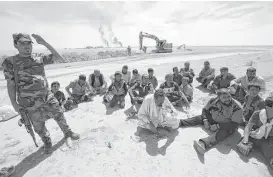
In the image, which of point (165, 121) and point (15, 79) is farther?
point (165, 121)

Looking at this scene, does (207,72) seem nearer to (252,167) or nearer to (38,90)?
(252,167)

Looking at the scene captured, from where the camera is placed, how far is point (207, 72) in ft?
23.7

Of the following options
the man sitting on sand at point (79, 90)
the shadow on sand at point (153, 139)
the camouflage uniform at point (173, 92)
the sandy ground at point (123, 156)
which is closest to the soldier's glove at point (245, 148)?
the sandy ground at point (123, 156)

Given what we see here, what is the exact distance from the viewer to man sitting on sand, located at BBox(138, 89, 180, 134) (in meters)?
3.46

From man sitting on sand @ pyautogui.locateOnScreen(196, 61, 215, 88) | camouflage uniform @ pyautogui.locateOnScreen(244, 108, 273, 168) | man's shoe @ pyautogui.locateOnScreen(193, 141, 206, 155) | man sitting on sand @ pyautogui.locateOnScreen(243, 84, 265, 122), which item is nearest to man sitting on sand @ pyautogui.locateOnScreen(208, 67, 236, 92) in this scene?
man sitting on sand @ pyautogui.locateOnScreen(196, 61, 215, 88)

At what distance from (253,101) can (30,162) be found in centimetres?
464

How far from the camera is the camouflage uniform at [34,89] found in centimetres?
257

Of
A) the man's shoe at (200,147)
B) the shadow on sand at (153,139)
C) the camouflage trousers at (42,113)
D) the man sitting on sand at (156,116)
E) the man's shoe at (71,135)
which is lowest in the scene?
the shadow on sand at (153,139)

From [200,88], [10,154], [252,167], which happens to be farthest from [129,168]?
[200,88]

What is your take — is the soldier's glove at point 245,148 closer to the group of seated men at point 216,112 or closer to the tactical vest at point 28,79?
the group of seated men at point 216,112

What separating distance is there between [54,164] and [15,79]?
1.55 m

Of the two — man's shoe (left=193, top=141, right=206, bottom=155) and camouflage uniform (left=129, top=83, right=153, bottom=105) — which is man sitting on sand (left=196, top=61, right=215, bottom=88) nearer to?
camouflage uniform (left=129, top=83, right=153, bottom=105)

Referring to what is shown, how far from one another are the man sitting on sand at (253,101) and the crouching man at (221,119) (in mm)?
639

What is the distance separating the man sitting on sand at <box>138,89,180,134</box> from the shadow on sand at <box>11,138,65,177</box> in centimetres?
188
